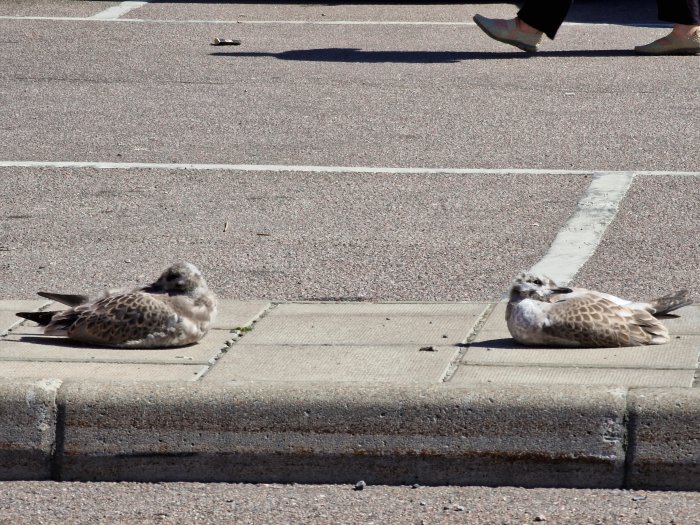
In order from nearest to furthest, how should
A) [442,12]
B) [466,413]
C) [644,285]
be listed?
[466,413] → [644,285] → [442,12]

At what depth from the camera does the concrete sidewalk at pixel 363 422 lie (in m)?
4.74

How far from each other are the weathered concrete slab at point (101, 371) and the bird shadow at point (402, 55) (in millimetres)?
8464

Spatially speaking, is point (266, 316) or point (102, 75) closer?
point (266, 316)

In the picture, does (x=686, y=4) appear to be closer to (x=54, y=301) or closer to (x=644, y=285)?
(x=644, y=285)

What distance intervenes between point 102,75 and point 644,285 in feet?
24.3

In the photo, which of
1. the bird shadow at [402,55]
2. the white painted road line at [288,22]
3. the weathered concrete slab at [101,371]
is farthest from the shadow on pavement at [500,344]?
the white painted road line at [288,22]

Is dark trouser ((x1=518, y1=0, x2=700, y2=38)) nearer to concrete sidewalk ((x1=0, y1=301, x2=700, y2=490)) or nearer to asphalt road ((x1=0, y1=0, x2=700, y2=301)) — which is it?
asphalt road ((x1=0, y1=0, x2=700, y2=301))

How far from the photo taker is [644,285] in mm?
6695

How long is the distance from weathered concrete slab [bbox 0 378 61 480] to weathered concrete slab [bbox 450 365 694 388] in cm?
146

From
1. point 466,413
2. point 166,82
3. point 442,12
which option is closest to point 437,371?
point 466,413

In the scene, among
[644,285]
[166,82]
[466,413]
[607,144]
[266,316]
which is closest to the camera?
[466,413]

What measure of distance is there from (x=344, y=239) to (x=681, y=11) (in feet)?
22.9

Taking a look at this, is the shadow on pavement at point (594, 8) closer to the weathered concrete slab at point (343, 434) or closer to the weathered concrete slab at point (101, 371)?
the weathered concrete slab at point (101, 371)

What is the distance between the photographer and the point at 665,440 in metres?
4.71
